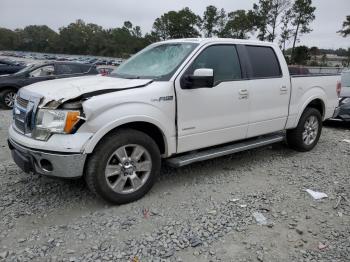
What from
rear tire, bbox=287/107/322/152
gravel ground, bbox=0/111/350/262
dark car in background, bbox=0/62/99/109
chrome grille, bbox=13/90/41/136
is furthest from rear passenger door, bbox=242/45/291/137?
dark car in background, bbox=0/62/99/109

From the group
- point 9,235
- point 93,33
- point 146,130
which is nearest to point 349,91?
point 146,130

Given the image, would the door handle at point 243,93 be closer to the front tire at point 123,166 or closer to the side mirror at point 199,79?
the side mirror at point 199,79

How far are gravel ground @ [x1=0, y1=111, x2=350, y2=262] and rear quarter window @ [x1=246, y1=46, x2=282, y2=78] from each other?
1.43 meters

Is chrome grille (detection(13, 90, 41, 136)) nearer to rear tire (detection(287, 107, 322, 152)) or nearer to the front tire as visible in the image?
the front tire

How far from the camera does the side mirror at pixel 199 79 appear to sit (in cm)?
398

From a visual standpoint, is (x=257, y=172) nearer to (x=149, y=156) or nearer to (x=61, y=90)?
(x=149, y=156)

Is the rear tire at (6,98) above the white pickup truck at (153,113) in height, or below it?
below

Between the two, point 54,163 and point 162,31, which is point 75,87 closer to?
point 54,163

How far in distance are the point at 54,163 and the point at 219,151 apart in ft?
7.00

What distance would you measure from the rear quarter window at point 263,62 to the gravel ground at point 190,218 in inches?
56.1

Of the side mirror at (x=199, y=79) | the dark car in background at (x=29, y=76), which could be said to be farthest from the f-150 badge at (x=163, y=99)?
the dark car in background at (x=29, y=76)

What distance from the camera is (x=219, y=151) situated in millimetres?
4629

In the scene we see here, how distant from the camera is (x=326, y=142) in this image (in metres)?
6.97

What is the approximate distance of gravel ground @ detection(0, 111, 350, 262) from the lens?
3.14 meters
